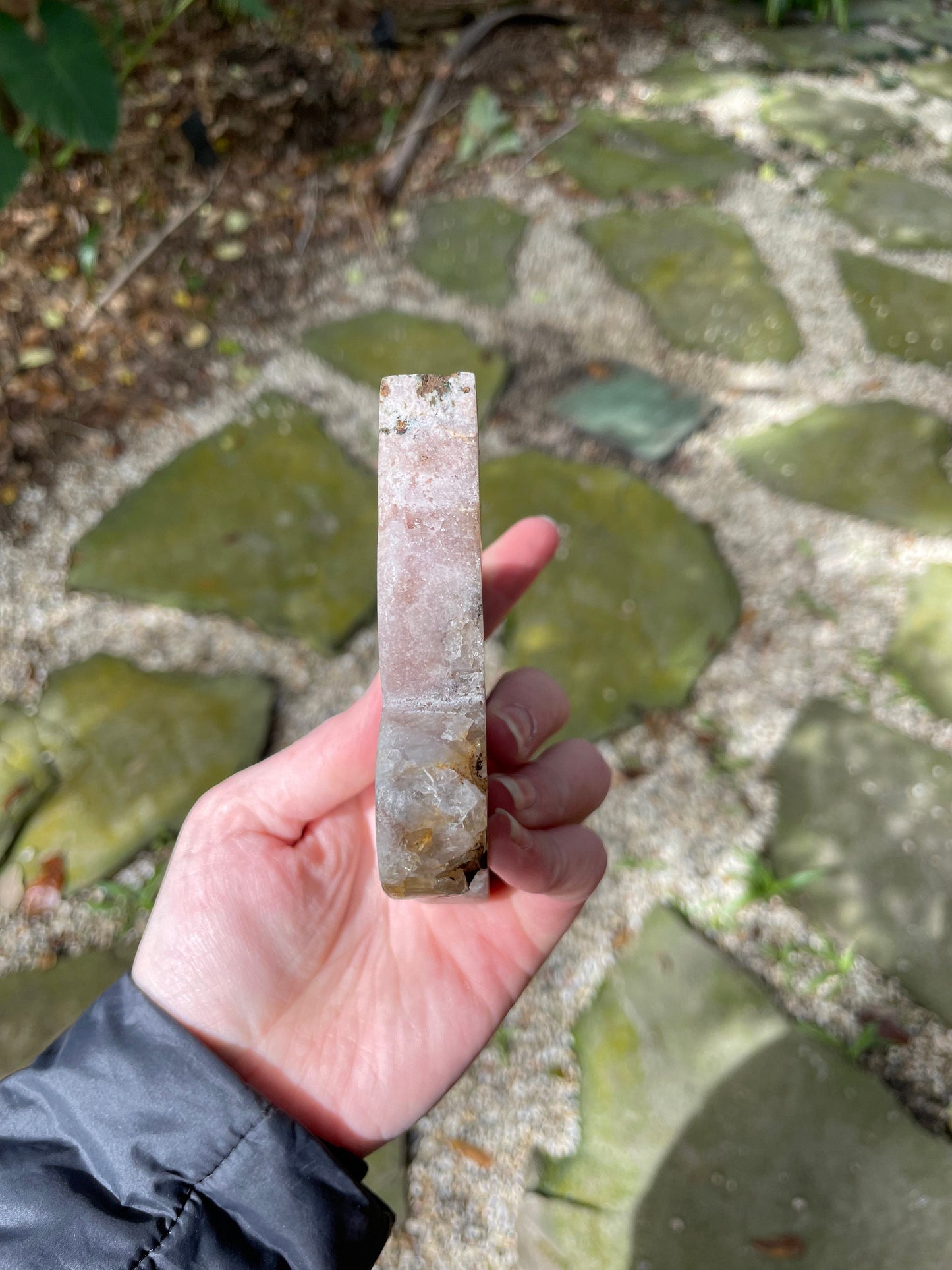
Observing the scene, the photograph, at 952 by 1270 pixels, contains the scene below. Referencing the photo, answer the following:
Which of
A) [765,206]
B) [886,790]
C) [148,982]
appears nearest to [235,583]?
[148,982]

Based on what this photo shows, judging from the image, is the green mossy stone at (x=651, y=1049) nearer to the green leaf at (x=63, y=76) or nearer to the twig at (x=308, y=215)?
the twig at (x=308, y=215)

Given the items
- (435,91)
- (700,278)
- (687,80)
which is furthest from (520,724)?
(687,80)

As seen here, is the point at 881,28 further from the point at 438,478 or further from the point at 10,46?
the point at 438,478

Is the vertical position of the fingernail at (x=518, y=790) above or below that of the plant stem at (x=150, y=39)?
below

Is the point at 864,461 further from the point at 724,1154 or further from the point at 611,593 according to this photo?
the point at 724,1154

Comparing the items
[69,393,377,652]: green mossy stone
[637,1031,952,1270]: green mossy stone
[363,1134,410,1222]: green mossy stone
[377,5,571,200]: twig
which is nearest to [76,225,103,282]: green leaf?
[69,393,377,652]: green mossy stone

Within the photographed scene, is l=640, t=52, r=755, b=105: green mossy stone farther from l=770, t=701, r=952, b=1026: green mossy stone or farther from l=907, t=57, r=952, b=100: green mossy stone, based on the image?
l=770, t=701, r=952, b=1026: green mossy stone

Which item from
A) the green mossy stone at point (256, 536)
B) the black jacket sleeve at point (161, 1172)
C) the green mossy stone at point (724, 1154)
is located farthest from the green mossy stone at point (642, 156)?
the black jacket sleeve at point (161, 1172)
